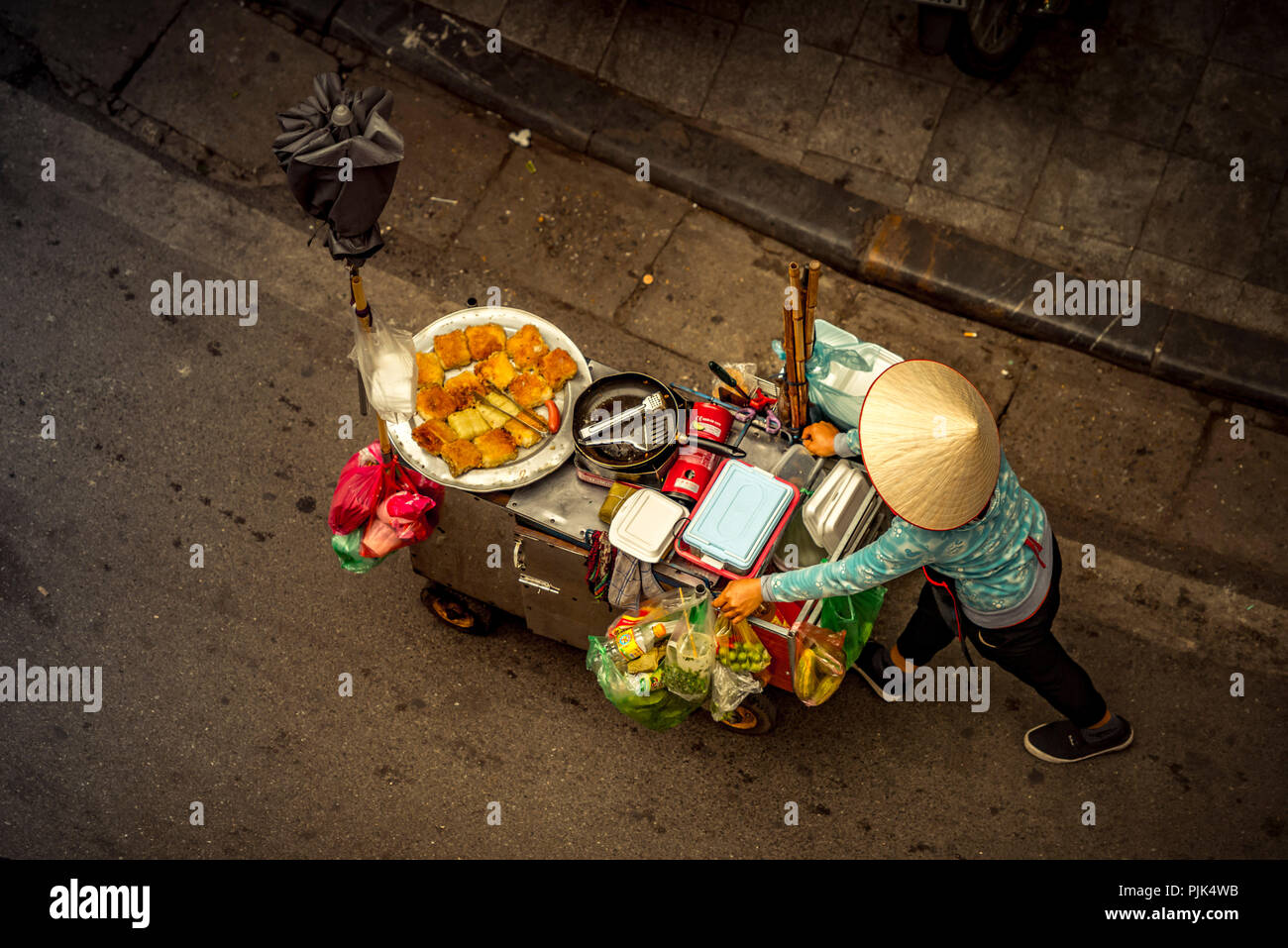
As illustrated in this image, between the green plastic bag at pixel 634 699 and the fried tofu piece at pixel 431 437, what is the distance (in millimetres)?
1006

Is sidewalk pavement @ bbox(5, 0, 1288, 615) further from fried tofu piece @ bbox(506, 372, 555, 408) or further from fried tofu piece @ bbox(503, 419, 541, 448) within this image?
fried tofu piece @ bbox(503, 419, 541, 448)

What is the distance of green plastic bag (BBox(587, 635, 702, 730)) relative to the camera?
13.4 feet

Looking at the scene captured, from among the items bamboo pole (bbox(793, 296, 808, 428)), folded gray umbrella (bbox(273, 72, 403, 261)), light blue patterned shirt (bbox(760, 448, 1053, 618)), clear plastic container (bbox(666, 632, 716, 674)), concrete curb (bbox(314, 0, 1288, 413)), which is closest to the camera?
folded gray umbrella (bbox(273, 72, 403, 261))

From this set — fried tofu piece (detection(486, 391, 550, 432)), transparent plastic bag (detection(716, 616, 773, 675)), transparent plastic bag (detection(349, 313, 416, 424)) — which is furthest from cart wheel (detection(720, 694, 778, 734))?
transparent plastic bag (detection(349, 313, 416, 424))

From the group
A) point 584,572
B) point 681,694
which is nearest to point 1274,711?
point 681,694

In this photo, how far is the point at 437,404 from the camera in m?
4.16

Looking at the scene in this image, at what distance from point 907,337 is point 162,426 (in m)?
4.14

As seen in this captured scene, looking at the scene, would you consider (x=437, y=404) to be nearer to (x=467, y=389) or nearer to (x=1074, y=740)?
(x=467, y=389)

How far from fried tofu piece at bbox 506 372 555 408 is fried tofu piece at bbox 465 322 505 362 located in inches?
7.3

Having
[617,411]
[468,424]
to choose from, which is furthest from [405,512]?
[617,411]

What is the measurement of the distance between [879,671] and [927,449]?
2016 mm

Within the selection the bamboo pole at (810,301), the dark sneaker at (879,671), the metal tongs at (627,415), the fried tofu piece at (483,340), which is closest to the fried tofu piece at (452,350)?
the fried tofu piece at (483,340)

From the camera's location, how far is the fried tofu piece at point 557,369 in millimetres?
4242
